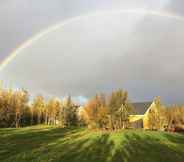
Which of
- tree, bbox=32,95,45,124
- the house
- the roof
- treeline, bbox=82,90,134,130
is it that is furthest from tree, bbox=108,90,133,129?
tree, bbox=32,95,45,124

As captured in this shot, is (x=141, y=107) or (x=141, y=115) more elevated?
(x=141, y=107)

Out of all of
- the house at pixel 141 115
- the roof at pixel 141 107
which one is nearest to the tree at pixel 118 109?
the house at pixel 141 115

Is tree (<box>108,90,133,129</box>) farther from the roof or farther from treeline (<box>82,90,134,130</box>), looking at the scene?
the roof

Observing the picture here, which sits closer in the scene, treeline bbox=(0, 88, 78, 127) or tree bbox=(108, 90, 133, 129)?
tree bbox=(108, 90, 133, 129)

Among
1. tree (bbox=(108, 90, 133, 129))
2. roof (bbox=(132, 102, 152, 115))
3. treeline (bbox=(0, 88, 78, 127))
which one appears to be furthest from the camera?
roof (bbox=(132, 102, 152, 115))

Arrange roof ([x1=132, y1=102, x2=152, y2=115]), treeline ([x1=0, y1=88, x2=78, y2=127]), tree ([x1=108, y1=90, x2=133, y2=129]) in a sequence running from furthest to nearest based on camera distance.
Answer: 1. roof ([x1=132, y1=102, x2=152, y2=115])
2. treeline ([x1=0, y1=88, x2=78, y2=127])
3. tree ([x1=108, y1=90, x2=133, y2=129])

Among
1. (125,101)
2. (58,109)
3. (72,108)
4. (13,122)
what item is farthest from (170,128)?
(13,122)

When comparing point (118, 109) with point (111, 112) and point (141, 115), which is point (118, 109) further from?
point (141, 115)

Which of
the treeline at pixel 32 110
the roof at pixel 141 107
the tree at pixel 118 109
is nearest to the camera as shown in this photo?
the tree at pixel 118 109

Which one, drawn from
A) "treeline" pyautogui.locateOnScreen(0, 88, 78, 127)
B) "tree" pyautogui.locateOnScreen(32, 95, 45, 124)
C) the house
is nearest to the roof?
the house

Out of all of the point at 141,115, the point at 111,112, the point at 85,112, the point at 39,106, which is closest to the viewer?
the point at 111,112

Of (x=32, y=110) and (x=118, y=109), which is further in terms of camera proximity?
(x=32, y=110)

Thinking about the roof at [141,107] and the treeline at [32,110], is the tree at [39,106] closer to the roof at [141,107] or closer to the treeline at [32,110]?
the treeline at [32,110]

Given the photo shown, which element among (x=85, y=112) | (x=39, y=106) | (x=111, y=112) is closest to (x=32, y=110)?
(x=39, y=106)
